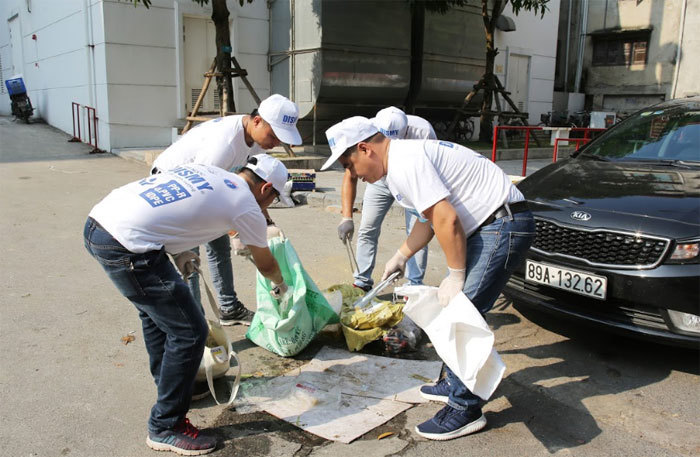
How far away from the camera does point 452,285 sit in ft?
8.45

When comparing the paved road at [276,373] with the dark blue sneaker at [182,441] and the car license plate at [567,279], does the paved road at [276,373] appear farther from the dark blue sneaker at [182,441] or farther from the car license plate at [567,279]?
the car license plate at [567,279]

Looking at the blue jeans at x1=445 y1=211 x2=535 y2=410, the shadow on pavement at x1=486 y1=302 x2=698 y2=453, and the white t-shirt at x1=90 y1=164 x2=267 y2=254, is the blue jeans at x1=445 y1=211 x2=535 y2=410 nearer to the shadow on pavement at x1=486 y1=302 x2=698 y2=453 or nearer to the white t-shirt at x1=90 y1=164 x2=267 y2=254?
the shadow on pavement at x1=486 y1=302 x2=698 y2=453

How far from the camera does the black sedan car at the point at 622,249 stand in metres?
3.09

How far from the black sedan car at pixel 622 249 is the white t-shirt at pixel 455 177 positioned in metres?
0.98

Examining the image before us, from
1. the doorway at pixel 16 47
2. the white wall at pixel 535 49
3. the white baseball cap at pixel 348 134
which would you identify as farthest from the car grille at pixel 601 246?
the doorway at pixel 16 47

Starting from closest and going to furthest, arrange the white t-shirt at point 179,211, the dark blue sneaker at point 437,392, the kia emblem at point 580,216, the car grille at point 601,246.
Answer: the white t-shirt at point 179,211
the dark blue sneaker at point 437,392
the car grille at point 601,246
the kia emblem at point 580,216

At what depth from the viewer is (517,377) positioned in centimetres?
330

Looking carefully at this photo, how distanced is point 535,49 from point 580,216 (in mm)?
17433

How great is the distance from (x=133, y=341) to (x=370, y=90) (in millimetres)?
10925

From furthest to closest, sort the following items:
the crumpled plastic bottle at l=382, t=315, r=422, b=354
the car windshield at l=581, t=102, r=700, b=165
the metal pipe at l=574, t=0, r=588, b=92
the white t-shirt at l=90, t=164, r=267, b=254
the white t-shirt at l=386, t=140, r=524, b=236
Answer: the metal pipe at l=574, t=0, r=588, b=92, the car windshield at l=581, t=102, r=700, b=165, the crumpled plastic bottle at l=382, t=315, r=422, b=354, the white t-shirt at l=386, t=140, r=524, b=236, the white t-shirt at l=90, t=164, r=267, b=254

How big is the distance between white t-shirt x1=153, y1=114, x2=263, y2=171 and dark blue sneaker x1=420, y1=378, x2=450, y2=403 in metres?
1.72

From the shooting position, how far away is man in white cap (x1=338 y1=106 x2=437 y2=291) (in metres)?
4.02

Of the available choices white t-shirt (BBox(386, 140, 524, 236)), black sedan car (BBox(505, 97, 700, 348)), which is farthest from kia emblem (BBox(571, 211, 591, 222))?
white t-shirt (BBox(386, 140, 524, 236))

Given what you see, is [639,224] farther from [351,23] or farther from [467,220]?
[351,23]
